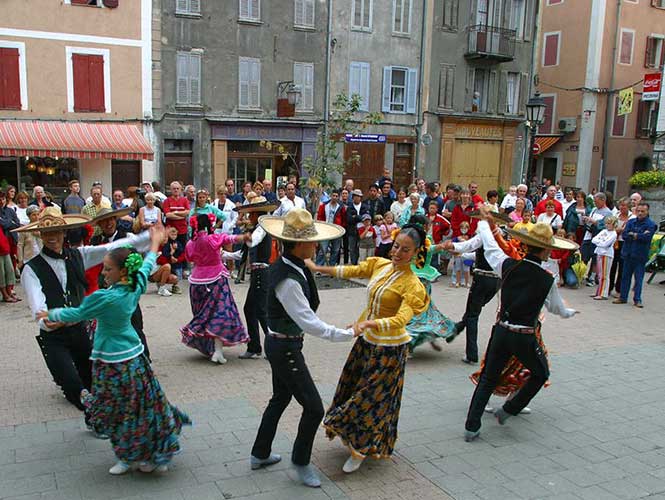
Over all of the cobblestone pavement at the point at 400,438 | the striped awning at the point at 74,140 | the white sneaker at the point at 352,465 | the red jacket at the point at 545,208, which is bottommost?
the cobblestone pavement at the point at 400,438

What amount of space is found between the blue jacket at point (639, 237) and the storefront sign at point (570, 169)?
67.2ft

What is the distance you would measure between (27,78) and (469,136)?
16910 mm

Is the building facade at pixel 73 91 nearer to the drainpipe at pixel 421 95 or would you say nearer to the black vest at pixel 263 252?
the drainpipe at pixel 421 95

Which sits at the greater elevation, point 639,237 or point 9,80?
point 9,80

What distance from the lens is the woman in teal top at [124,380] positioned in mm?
4312

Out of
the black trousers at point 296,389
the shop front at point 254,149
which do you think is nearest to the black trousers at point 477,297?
the black trousers at point 296,389

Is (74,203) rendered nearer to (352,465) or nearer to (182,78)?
(182,78)

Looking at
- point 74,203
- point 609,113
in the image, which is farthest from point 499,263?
point 609,113

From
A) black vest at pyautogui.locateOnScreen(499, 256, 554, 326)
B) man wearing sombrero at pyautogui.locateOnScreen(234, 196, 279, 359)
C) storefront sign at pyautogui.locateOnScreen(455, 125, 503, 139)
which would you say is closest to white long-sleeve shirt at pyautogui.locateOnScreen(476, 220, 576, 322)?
black vest at pyautogui.locateOnScreen(499, 256, 554, 326)

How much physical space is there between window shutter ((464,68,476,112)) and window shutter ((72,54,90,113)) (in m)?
15.0

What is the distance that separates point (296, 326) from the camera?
4.41 m

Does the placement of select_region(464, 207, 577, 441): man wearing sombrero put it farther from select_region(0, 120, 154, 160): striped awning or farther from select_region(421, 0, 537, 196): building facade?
select_region(421, 0, 537, 196): building facade

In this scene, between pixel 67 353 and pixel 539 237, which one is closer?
pixel 67 353

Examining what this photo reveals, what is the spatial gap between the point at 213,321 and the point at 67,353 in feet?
7.16
